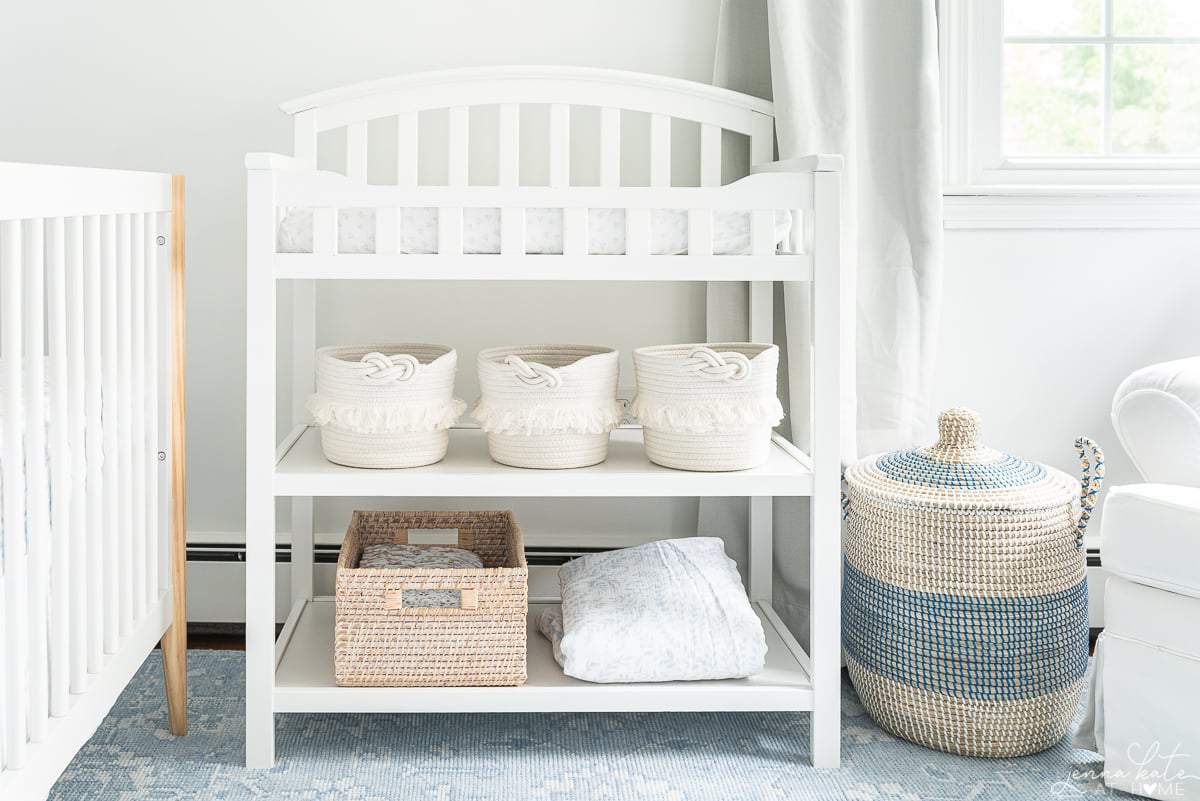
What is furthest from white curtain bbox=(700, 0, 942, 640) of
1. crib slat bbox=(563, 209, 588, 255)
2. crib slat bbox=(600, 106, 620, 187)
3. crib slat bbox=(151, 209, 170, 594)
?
crib slat bbox=(151, 209, 170, 594)

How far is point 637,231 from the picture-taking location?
1454 mm

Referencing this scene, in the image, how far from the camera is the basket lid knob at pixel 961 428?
1597mm

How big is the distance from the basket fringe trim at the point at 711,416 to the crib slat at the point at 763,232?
22 cm

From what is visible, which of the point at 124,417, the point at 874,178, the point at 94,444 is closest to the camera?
the point at 94,444

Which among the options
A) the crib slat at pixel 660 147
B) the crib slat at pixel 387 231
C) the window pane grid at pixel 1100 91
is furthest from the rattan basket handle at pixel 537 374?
the window pane grid at pixel 1100 91

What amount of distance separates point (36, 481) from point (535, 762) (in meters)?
0.82

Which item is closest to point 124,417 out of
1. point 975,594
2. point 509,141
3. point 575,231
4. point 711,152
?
point 575,231

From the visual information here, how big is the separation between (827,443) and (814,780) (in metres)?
0.48

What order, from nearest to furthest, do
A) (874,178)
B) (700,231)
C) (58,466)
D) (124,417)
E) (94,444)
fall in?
(58,466)
(94,444)
(124,417)
(700,231)
(874,178)

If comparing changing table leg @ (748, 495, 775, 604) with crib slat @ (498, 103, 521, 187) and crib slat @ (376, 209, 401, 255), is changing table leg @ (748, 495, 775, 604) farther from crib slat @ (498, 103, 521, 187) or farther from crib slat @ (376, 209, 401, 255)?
crib slat @ (376, 209, 401, 255)

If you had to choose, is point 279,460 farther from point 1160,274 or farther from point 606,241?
point 1160,274

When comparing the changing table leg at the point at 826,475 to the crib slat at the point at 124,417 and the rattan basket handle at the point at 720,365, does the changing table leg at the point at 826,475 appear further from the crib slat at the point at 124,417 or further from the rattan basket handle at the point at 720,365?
the crib slat at the point at 124,417

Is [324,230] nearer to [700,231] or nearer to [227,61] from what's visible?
[700,231]

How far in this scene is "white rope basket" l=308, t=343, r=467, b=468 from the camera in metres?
1.48
